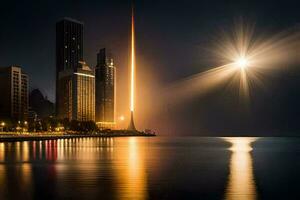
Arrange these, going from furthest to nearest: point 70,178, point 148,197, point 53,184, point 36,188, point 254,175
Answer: point 254,175 < point 70,178 < point 53,184 < point 36,188 < point 148,197

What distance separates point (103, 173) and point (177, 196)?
13.1 m

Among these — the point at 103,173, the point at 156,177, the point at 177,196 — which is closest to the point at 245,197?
the point at 177,196

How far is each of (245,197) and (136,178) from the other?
1045 cm

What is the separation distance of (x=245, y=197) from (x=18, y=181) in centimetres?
1553

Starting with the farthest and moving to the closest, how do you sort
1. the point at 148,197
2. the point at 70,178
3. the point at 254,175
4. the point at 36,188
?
1. the point at 254,175
2. the point at 70,178
3. the point at 36,188
4. the point at 148,197

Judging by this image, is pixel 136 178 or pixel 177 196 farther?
pixel 136 178

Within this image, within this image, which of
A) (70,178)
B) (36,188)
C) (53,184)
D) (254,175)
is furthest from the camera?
(254,175)

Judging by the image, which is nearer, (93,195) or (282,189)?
(93,195)

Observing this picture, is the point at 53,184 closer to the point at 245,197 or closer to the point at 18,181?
the point at 18,181

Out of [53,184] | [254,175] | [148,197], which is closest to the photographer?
[148,197]

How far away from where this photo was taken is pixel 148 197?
21.8m

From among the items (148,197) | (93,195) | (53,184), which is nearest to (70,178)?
(53,184)

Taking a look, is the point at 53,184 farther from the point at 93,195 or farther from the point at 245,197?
the point at 245,197

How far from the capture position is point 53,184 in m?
27.2
